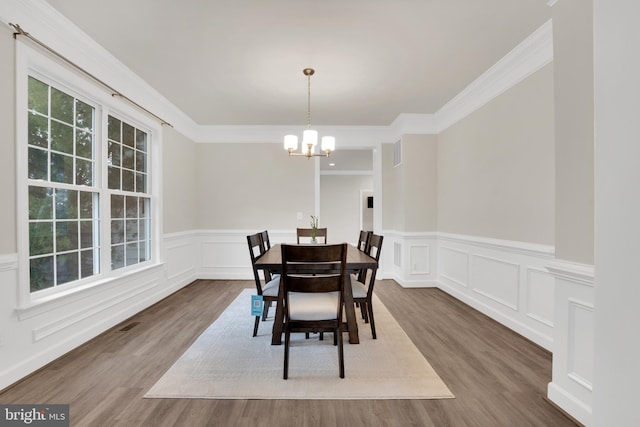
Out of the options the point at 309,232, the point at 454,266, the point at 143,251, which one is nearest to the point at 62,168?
the point at 143,251

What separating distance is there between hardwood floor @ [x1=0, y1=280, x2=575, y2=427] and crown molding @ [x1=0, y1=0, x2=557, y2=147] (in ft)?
8.05

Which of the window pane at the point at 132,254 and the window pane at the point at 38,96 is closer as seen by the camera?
the window pane at the point at 38,96

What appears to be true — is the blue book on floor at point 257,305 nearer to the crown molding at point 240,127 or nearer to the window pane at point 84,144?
the window pane at point 84,144

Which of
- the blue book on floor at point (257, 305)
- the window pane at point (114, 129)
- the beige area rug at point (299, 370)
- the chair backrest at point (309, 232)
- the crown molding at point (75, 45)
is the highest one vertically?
the crown molding at point (75, 45)

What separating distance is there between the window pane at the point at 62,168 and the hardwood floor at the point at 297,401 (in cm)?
145

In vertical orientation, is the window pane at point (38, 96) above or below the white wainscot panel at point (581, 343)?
above

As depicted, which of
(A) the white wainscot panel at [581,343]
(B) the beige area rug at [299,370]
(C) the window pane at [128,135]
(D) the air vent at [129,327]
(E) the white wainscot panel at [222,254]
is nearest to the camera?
(A) the white wainscot panel at [581,343]

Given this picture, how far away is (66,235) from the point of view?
8.71ft

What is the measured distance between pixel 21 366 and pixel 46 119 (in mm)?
1834

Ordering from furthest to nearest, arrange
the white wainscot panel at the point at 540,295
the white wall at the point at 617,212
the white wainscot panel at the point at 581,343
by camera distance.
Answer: the white wainscot panel at the point at 540,295, the white wainscot panel at the point at 581,343, the white wall at the point at 617,212

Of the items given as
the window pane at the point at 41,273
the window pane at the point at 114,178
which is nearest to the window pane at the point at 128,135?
the window pane at the point at 114,178

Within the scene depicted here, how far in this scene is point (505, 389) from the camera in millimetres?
2033

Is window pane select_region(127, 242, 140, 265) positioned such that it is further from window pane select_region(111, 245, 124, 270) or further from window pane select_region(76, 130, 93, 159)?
window pane select_region(76, 130, 93, 159)

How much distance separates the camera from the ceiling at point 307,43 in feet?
7.59
